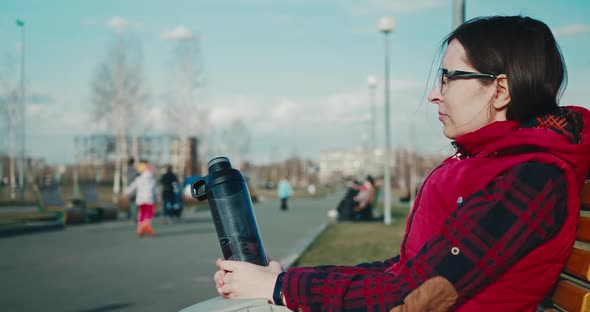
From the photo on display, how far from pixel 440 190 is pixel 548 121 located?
36 centimetres

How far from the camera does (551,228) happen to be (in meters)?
1.81

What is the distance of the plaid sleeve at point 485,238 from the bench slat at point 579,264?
0.21 metres

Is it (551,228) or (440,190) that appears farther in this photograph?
(440,190)

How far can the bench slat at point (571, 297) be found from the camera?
6.41 ft

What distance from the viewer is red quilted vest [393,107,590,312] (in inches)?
72.1

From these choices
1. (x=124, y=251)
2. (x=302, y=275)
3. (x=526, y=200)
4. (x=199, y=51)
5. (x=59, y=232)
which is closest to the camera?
(x=526, y=200)

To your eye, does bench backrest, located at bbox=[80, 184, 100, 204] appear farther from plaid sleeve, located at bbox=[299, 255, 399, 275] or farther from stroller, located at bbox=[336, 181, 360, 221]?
plaid sleeve, located at bbox=[299, 255, 399, 275]

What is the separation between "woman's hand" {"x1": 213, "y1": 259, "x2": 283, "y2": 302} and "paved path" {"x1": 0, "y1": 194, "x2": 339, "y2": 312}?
523 centimetres

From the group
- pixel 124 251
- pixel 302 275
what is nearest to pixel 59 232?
pixel 124 251

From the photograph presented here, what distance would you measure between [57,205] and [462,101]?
2052cm

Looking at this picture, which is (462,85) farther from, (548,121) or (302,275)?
(302,275)

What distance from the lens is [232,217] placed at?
2.11m

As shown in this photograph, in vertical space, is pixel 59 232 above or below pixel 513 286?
below

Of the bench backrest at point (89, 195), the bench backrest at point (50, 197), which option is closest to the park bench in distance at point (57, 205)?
the bench backrest at point (50, 197)
